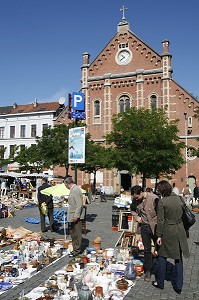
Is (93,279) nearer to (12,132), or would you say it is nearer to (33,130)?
(33,130)

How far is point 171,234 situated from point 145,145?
65.1 feet

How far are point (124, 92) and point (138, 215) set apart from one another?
30.7 m

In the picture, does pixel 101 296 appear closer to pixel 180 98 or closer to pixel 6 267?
pixel 6 267

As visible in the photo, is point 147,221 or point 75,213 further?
point 75,213

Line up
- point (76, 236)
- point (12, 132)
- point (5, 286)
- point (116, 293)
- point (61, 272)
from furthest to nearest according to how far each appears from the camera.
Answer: point (12, 132), point (76, 236), point (61, 272), point (5, 286), point (116, 293)

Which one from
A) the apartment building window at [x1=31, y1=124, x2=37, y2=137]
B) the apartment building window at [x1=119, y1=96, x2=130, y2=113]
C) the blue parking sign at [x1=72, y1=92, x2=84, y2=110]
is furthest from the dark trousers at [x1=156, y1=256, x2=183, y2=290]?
the apartment building window at [x1=31, y1=124, x2=37, y2=137]

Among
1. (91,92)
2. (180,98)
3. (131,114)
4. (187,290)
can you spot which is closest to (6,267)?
(187,290)

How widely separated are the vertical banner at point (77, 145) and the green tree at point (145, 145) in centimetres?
1287

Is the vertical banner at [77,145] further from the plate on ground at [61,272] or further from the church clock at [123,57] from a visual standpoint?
the church clock at [123,57]

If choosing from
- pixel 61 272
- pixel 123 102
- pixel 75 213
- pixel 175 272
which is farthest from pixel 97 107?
pixel 175 272

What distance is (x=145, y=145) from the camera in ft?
82.8

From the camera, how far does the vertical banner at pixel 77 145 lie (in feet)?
38.2

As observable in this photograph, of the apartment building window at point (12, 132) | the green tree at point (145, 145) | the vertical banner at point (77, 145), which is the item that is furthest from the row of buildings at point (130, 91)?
the vertical banner at point (77, 145)

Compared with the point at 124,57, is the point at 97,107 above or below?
below
